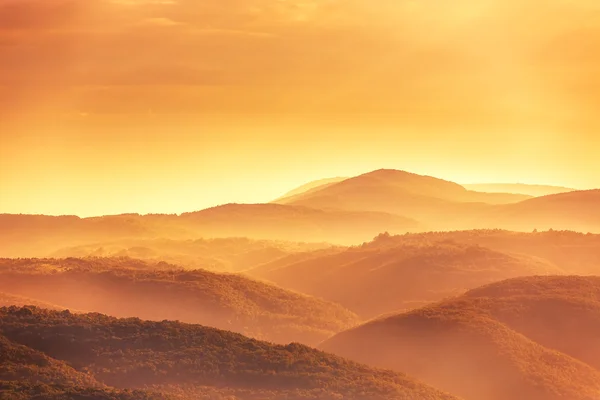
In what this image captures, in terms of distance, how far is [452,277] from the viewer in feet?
322

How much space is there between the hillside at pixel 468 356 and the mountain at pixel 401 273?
78.8 ft

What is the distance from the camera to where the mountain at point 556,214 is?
561 feet

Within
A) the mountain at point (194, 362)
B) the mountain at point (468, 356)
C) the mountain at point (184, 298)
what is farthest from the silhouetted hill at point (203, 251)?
the mountain at point (194, 362)

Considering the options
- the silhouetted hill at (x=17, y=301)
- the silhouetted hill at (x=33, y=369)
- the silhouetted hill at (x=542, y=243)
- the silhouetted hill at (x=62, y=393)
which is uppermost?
the silhouetted hill at (x=542, y=243)

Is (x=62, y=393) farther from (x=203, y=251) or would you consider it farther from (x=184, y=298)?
(x=203, y=251)

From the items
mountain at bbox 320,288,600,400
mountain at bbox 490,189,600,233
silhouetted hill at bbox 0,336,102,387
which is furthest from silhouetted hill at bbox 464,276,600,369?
mountain at bbox 490,189,600,233

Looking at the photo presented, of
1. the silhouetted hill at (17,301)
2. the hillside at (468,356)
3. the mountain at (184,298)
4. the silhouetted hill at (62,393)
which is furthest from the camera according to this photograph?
the mountain at (184,298)

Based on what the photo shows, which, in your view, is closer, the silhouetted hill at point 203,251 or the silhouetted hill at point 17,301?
the silhouetted hill at point 17,301

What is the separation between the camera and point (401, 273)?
100m

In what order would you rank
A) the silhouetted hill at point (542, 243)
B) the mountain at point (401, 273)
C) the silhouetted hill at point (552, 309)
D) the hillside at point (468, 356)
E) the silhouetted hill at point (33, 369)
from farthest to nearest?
the silhouetted hill at point (542, 243) < the mountain at point (401, 273) < the silhouetted hill at point (552, 309) < the hillside at point (468, 356) < the silhouetted hill at point (33, 369)

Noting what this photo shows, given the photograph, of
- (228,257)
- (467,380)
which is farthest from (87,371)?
(228,257)

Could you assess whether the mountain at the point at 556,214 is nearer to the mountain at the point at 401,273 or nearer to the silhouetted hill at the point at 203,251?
the silhouetted hill at the point at 203,251

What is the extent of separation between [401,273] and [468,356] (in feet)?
136

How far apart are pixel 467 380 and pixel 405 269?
1759 inches
